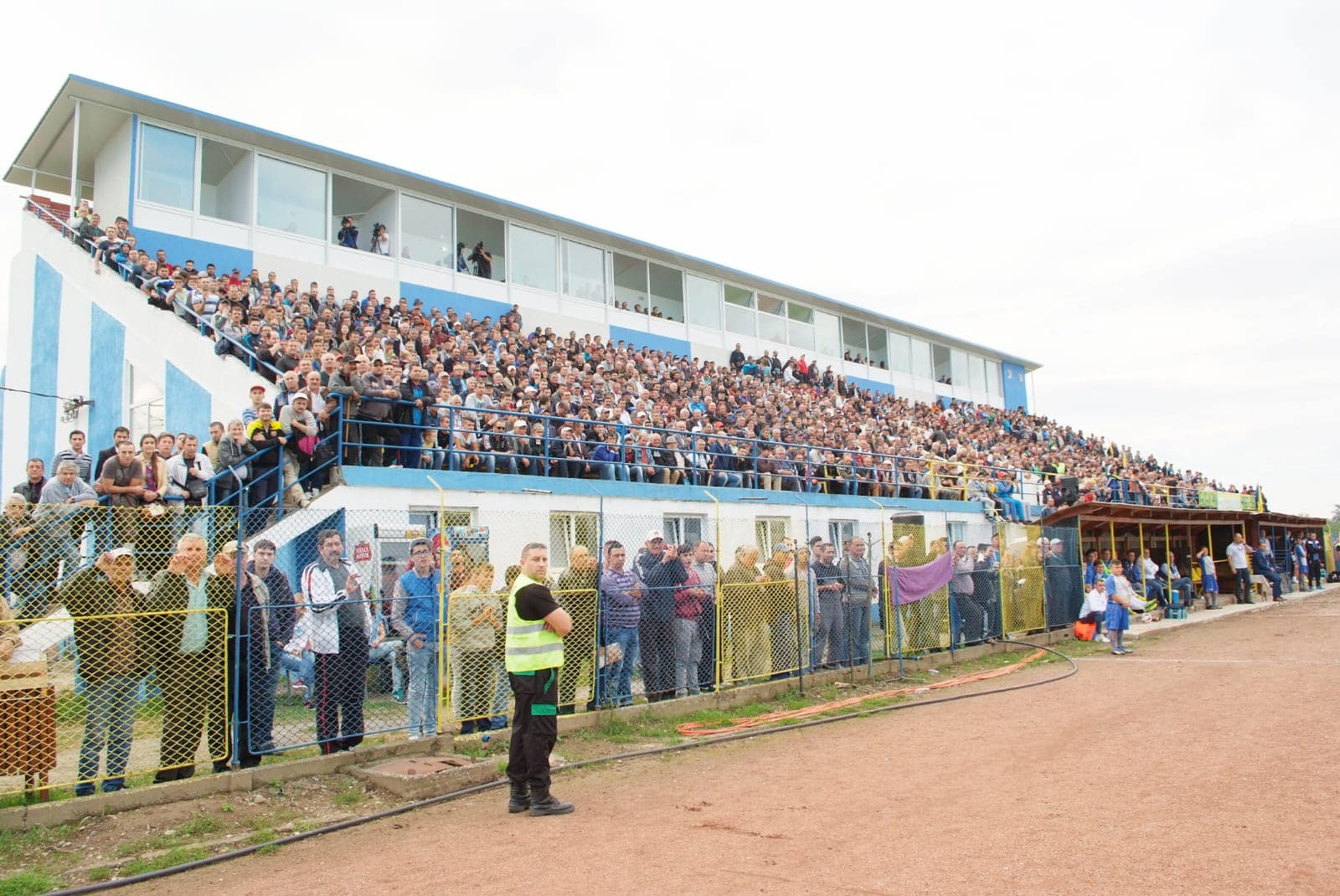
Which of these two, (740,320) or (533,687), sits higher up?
(740,320)

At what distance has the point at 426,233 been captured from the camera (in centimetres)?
2355

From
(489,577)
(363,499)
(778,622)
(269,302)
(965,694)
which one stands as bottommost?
(965,694)

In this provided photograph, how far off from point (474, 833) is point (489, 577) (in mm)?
3125

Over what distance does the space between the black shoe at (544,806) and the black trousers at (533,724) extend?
5 centimetres

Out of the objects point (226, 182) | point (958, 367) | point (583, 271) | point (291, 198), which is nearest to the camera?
point (226, 182)

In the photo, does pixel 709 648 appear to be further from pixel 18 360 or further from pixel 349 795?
pixel 18 360

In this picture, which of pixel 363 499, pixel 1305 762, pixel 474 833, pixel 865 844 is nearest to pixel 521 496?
pixel 363 499

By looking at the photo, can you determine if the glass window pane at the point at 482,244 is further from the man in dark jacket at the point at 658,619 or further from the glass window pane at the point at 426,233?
the man in dark jacket at the point at 658,619

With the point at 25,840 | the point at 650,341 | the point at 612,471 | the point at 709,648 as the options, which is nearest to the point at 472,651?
the point at 709,648

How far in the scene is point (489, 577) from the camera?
9.19 m

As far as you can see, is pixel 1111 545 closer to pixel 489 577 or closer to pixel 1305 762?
pixel 1305 762

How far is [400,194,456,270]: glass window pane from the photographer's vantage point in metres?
23.0

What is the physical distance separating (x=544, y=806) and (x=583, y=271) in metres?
21.7

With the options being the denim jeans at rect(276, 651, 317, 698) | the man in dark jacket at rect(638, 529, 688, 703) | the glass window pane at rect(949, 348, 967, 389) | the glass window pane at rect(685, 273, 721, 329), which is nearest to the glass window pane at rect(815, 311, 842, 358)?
the glass window pane at rect(685, 273, 721, 329)
